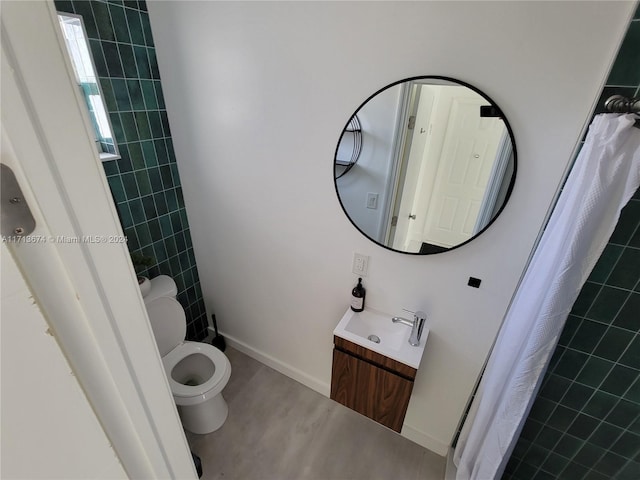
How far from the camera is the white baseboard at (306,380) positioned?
1.69 meters

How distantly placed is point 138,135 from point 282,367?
1.79m

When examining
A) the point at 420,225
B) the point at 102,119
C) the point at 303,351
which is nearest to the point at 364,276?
the point at 420,225

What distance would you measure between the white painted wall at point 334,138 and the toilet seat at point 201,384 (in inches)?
15.6

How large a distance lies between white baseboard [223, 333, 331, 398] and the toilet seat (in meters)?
0.48

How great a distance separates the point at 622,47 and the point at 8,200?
1.43 meters

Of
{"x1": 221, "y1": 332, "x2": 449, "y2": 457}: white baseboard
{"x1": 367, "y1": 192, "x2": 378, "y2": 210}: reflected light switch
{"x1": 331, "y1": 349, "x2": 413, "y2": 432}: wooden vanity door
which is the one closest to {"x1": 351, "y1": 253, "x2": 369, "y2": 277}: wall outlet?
{"x1": 367, "y1": 192, "x2": 378, "y2": 210}: reflected light switch

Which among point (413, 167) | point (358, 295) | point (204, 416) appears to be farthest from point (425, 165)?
point (204, 416)

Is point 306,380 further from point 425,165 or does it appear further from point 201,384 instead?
point 425,165

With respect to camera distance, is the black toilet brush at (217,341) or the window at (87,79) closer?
the window at (87,79)

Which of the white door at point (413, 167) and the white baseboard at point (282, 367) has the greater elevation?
the white door at point (413, 167)

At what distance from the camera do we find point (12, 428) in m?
0.39

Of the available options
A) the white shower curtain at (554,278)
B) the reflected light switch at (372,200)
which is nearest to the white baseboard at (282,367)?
the white shower curtain at (554,278)

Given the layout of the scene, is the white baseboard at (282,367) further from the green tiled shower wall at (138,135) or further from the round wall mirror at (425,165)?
the round wall mirror at (425,165)

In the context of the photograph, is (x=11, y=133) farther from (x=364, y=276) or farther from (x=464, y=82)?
(x=364, y=276)
